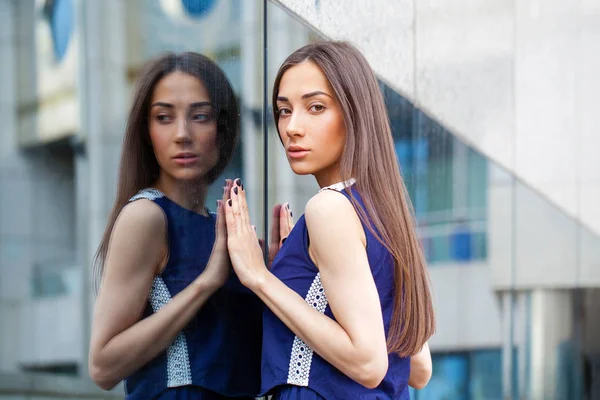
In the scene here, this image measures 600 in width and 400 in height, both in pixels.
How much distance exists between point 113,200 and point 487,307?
3370 mm

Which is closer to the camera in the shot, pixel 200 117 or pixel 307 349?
pixel 307 349

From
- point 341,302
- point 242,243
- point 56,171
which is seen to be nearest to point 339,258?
point 341,302

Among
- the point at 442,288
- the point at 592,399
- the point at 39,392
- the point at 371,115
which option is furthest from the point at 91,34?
the point at 592,399

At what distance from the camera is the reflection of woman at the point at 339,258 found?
2.21 meters

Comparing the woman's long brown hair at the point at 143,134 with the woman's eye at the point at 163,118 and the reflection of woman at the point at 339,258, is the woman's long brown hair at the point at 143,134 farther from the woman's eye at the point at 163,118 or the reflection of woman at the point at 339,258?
the reflection of woman at the point at 339,258

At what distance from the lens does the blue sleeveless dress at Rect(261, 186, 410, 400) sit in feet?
7.53

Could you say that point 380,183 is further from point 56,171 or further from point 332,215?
point 56,171

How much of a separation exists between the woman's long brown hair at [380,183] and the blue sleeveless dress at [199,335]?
19.8 inches

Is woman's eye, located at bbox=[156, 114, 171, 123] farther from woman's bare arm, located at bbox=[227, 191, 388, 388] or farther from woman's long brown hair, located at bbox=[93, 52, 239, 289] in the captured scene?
woman's bare arm, located at bbox=[227, 191, 388, 388]

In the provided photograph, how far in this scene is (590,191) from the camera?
18.7 ft

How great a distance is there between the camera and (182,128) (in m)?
2.49

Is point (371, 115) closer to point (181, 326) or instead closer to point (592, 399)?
point (181, 326)

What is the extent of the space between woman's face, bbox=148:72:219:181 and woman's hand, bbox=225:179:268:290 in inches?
5.0

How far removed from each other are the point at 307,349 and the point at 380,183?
49 cm
